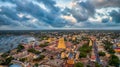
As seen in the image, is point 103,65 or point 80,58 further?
point 80,58

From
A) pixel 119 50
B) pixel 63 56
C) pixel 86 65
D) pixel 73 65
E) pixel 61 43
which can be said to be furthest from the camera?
pixel 119 50

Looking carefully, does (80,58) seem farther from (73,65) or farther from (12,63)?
(12,63)

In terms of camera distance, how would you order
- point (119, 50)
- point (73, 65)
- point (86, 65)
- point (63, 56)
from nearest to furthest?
point (73, 65), point (86, 65), point (63, 56), point (119, 50)

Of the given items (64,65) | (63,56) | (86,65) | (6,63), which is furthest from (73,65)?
(6,63)

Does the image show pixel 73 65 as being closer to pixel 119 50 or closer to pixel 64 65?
pixel 64 65

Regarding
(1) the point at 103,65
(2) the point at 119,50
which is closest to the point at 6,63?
(1) the point at 103,65

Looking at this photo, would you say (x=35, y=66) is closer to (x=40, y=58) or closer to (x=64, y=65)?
(x=64, y=65)

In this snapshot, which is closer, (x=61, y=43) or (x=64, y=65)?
(x=64, y=65)

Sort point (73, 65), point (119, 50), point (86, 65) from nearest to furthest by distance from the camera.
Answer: point (73, 65)
point (86, 65)
point (119, 50)
